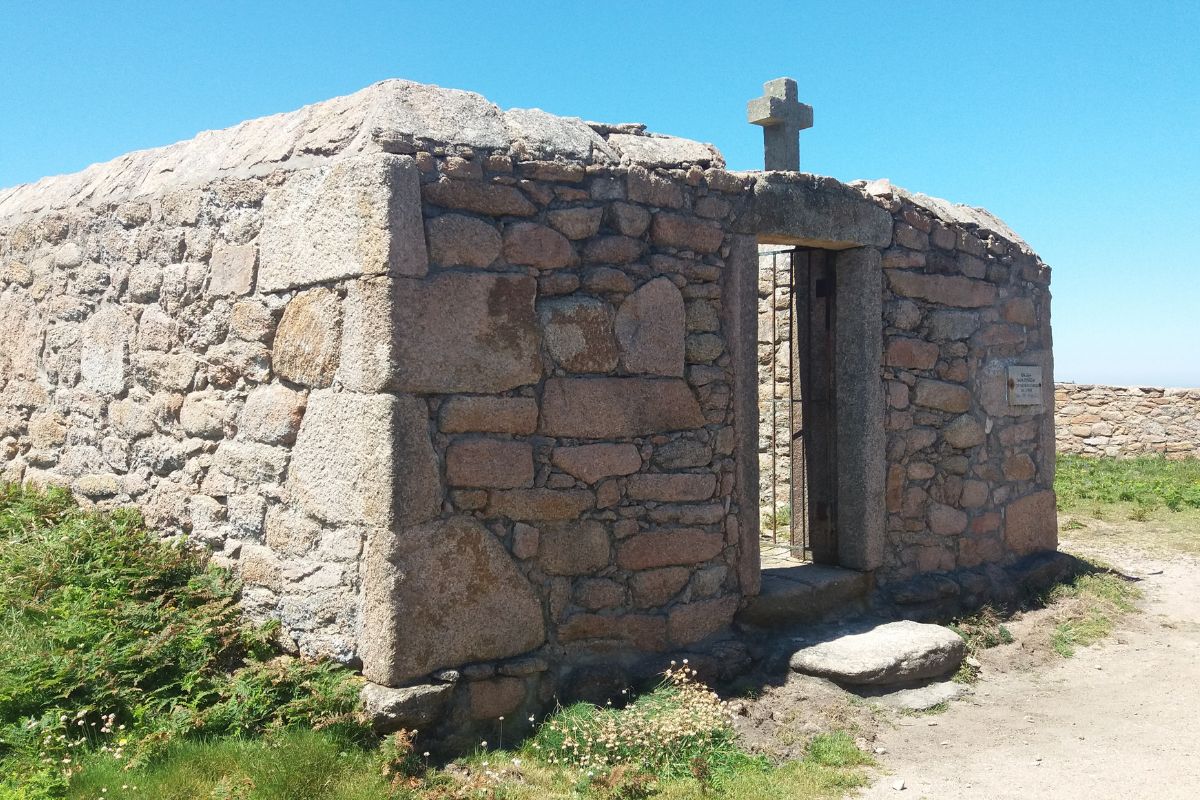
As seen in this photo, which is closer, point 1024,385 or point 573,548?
point 573,548

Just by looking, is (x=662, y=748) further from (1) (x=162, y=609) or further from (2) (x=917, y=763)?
(1) (x=162, y=609)

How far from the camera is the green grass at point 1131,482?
9.94 m

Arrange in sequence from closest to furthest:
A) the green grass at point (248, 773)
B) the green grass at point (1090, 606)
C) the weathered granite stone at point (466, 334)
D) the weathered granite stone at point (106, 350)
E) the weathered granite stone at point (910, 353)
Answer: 1. the green grass at point (248, 773)
2. the weathered granite stone at point (466, 334)
3. the weathered granite stone at point (106, 350)
4. the weathered granite stone at point (910, 353)
5. the green grass at point (1090, 606)

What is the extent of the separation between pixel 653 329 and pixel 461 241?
3.26 feet

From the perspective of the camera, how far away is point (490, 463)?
3.91 meters

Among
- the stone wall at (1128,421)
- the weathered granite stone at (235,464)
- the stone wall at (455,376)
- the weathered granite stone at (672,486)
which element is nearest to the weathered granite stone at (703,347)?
the stone wall at (455,376)

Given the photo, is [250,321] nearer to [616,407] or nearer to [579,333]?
[579,333]

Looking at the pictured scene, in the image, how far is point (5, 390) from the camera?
Result: 595cm

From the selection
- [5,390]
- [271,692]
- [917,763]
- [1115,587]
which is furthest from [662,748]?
[5,390]

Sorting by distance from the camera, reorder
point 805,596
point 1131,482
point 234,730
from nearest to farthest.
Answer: point 234,730
point 805,596
point 1131,482

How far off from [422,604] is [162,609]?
123 centimetres

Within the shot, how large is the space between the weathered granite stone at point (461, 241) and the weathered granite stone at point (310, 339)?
0.46 meters

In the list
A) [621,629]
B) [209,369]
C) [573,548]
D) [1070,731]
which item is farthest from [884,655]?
[209,369]

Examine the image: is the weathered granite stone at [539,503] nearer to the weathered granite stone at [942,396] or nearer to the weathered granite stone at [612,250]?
the weathered granite stone at [612,250]
